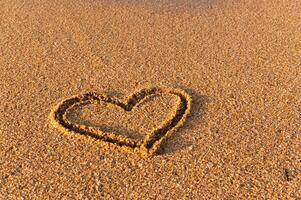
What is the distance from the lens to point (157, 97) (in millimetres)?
2150

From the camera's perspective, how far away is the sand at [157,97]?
1748 mm

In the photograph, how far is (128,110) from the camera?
6.82ft

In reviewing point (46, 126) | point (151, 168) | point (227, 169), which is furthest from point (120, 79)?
point (227, 169)

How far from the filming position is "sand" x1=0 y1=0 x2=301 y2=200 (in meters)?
1.75

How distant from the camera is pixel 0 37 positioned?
8.65 feet

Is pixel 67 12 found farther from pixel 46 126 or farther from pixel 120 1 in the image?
pixel 46 126

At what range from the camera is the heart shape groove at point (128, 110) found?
1.88 metres

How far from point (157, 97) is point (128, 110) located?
16 centimetres

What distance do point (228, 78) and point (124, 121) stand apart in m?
0.61

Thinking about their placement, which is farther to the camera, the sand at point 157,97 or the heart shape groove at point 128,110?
the heart shape groove at point 128,110

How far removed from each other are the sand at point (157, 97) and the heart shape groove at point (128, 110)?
0.03m

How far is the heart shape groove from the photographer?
188 centimetres

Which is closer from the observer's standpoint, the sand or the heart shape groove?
the sand

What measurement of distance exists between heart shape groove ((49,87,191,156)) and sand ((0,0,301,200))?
3 cm
